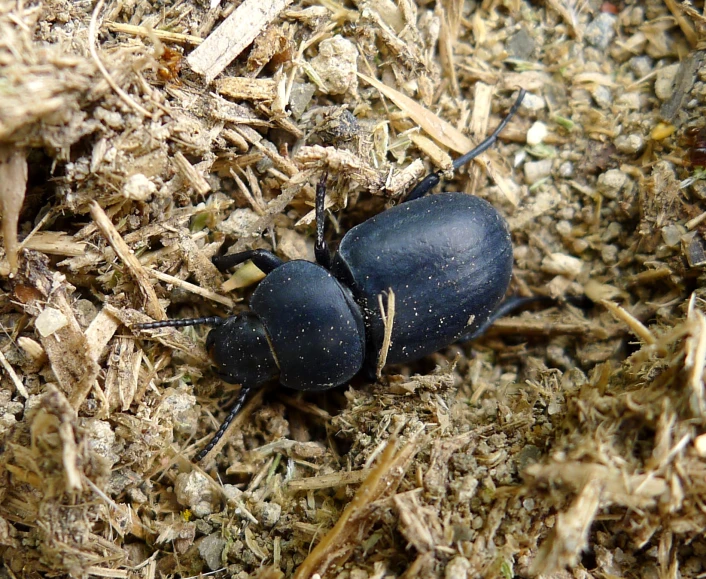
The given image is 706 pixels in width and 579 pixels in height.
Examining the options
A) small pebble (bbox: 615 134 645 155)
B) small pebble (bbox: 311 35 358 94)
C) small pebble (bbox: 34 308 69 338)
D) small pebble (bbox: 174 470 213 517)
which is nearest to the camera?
small pebble (bbox: 34 308 69 338)

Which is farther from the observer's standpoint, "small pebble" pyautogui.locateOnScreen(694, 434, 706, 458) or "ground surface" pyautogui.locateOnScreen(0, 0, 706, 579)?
"ground surface" pyautogui.locateOnScreen(0, 0, 706, 579)

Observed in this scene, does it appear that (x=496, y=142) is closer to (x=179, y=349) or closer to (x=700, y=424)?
(x=700, y=424)

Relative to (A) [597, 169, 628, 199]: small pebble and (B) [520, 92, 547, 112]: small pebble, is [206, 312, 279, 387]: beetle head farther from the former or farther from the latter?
(A) [597, 169, 628, 199]: small pebble

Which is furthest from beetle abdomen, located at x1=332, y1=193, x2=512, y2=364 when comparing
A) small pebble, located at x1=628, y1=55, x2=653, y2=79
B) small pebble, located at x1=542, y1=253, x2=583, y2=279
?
small pebble, located at x1=628, y1=55, x2=653, y2=79

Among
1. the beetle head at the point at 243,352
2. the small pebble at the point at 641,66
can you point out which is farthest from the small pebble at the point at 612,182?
the beetle head at the point at 243,352

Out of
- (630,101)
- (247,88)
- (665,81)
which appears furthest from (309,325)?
(665,81)

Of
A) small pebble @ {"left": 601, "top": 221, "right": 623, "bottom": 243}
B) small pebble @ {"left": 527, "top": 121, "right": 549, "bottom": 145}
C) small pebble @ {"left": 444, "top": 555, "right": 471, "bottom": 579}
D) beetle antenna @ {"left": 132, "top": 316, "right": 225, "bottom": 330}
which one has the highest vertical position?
small pebble @ {"left": 527, "top": 121, "right": 549, "bottom": 145}

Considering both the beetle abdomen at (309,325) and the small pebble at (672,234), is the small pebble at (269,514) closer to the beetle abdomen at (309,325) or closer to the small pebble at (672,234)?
the beetle abdomen at (309,325)

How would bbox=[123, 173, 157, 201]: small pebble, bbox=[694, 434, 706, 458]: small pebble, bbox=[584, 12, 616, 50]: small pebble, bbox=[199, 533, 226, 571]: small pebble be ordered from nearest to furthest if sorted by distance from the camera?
bbox=[694, 434, 706, 458]: small pebble
bbox=[123, 173, 157, 201]: small pebble
bbox=[199, 533, 226, 571]: small pebble
bbox=[584, 12, 616, 50]: small pebble
